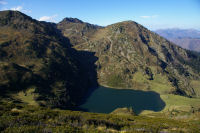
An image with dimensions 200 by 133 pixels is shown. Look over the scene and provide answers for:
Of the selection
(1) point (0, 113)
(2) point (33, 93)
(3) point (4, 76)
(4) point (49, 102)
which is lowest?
(4) point (49, 102)

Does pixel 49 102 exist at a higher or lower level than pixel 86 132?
lower

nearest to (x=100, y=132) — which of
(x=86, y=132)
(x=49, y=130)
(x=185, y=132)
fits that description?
(x=86, y=132)

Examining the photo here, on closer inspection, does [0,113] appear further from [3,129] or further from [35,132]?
[35,132]

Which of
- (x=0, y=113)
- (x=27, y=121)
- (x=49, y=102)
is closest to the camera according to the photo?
(x=27, y=121)

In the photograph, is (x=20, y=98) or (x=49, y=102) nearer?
(x=20, y=98)

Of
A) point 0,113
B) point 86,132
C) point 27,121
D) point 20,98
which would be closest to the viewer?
point 86,132

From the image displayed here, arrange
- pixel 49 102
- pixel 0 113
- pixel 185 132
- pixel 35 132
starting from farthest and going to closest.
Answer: pixel 49 102 < pixel 0 113 < pixel 185 132 < pixel 35 132

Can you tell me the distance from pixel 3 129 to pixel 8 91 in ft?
651

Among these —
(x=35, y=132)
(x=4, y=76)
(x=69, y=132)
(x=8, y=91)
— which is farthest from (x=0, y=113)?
(x=4, y=76)

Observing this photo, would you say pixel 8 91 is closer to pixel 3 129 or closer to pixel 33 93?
pixel 33 93

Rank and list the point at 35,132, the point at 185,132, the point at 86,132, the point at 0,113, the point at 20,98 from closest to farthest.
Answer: the point at 35,132, the point at 86,132, the point at 185,132, the point at 0,113, the point at 20,98

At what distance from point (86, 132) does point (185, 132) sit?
16827mm

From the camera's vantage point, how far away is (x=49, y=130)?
56.1ft

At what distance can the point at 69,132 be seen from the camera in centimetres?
1747
